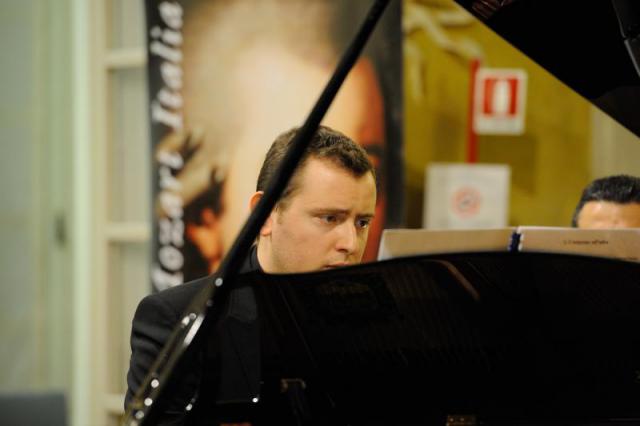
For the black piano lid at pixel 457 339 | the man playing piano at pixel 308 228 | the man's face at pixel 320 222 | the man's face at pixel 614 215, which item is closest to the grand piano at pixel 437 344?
the black piano lid at pixel 457 339

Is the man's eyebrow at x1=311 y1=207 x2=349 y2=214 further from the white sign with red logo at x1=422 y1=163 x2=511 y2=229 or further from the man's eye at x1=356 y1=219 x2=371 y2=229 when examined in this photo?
the white sign with red logo at x1=422 y1=163 x2=511 y2=229

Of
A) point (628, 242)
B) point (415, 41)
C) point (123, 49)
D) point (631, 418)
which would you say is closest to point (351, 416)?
point (631, 418)

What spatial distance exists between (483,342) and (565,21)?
0.67 meters

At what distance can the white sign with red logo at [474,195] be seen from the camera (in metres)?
3.26

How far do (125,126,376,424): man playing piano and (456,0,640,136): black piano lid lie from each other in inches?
15.4

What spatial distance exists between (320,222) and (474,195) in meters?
1.62

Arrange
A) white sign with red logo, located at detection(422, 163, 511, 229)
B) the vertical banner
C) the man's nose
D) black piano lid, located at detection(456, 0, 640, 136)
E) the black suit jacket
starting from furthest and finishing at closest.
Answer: white sign with red logo, located at detection(422, 163, 511, 229), the vertical banner, the man's nose, black piano lid, located at detection(456, 0, 640, 136), the black suit jacket

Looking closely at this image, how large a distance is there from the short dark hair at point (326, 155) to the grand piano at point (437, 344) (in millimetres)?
503

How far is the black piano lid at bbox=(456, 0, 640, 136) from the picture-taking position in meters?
1.61

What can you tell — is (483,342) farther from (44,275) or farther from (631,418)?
(44,275)

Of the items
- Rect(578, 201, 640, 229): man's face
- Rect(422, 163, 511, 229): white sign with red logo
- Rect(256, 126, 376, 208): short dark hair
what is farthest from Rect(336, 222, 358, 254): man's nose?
Rect(422, 163, 511, 229): white sign with red logo

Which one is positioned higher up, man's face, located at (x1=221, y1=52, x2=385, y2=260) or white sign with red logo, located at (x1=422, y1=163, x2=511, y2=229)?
man's face, located at (x1=221, y1=52, x2=385, y2=260)

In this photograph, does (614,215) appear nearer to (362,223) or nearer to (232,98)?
(362,223)

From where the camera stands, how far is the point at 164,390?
121cm
